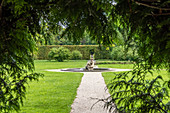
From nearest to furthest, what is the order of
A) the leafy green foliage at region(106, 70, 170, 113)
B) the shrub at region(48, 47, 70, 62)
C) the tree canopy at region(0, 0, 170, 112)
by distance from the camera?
the tree canopy at region(0, 0, 170, 112) < the leafy green foliage at region(106, 70, 170, 113) < the shrub at region(48, 47, 70, 62)

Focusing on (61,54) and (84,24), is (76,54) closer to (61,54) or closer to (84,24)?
(61,54)

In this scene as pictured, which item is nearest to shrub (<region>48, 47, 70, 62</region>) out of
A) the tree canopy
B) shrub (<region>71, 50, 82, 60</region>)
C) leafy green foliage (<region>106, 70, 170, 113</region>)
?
shrub (<region>71, 50, 82, 60</region>)

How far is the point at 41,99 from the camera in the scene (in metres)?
6.31

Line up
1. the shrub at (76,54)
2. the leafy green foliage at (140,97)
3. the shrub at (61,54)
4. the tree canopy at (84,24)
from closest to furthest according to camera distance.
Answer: the tree canopy at (84,24)
the leafy green foliage at (140,97)
the shrub at (61,54)
the shrub at (76,54)

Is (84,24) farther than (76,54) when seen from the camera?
No

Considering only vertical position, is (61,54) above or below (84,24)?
below

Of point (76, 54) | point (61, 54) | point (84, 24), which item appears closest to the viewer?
point (84, 24)

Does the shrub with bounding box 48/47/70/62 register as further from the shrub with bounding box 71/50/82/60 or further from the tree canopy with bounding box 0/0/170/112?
the tree canopy with bounding box 0/0/170/112

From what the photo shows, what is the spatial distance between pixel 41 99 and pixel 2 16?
191 inches

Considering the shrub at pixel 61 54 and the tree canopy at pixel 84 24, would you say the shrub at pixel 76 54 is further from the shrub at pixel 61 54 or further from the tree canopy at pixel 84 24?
the tree canopy at pixel 84 24

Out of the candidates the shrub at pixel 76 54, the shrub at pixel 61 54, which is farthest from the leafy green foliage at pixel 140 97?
the shrub at pixel 76 54

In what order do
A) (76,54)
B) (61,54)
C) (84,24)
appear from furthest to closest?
(76,54) → (61,54) → (84,24)

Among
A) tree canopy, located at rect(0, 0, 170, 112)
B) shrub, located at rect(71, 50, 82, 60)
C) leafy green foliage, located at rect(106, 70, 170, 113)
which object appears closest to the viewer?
tree canopy, located at rect(0, 0, 170, 112)

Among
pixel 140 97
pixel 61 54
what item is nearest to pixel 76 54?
pixel 61 54
